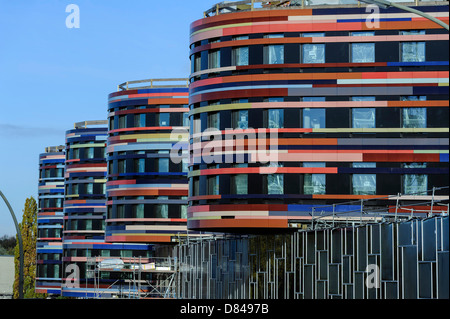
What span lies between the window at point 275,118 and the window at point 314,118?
149cm

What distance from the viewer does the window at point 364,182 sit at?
57000 mm

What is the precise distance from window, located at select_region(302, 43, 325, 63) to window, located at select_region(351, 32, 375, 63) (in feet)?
6.55

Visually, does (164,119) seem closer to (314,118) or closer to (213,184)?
(213,184)

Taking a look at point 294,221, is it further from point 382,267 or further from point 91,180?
point 91,180

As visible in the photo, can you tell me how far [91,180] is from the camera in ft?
388

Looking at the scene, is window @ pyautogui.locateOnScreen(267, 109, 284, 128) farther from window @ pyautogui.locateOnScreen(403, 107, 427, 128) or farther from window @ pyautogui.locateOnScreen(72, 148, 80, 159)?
window @ pyautogui.locateOnScreen(72, 148, 80, 159)

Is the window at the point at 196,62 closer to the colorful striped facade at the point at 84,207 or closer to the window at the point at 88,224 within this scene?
the colorful striped facade at the point at 84,207

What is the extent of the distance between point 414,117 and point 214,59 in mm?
13855

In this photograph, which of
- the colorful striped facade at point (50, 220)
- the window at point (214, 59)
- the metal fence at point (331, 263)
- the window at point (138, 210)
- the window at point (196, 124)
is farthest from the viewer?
the colorful striped facade at point (50, 220)

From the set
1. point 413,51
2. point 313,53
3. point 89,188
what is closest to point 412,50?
point 413,51

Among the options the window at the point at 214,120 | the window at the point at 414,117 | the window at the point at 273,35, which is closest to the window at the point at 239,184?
the window at the point at 214,120
